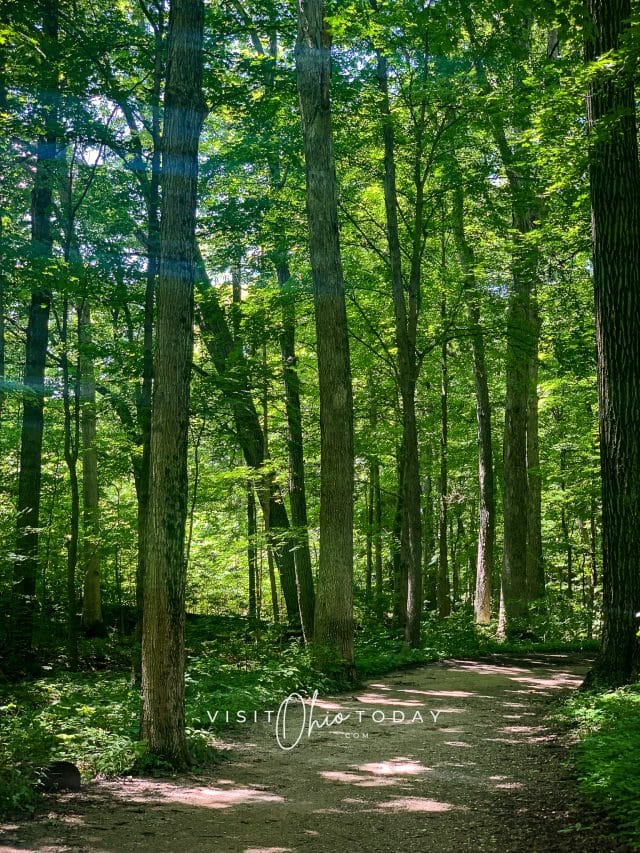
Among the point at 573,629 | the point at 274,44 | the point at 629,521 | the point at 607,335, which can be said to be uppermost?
the point at 274,44

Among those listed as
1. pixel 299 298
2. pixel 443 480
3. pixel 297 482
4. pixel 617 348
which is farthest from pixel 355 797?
pixel 443 480

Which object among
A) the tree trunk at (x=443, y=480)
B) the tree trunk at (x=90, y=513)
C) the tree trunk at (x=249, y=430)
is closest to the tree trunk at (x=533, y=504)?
the tree trunk at (x=443, y=480)

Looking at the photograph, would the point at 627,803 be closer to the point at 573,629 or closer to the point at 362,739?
the point at 362,739

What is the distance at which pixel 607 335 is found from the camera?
8133mm

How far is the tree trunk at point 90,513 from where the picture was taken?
14008mm

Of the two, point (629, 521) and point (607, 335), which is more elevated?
point (607, 335)

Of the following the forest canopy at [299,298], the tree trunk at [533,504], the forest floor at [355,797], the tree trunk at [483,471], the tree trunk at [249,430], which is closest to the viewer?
the forest floor at [355,797]

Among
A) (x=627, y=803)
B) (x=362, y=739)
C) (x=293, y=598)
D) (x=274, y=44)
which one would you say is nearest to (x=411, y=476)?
(x=293, y=598)

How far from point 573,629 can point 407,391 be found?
8089 mm

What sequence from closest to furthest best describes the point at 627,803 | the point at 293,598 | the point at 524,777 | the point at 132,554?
the point at 627,803, the point at 524,777, the point at 293,598, the point at 132,554

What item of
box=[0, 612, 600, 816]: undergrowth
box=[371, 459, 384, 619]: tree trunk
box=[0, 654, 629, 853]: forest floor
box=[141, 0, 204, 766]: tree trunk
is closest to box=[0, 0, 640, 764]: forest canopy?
box=[141, 0, 204, 766]: tree trunk

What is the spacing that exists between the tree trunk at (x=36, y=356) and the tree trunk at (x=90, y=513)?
2.89 feet

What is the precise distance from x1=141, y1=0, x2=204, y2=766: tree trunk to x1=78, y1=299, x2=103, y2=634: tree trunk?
26.0 feet

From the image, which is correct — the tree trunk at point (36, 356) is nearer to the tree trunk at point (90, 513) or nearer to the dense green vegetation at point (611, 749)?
the tree trunk at point (90, 513)
